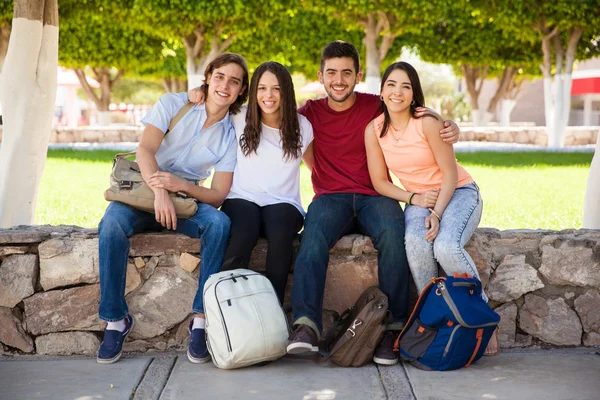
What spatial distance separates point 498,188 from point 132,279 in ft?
22.3

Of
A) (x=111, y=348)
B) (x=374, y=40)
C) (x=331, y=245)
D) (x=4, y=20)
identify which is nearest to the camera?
(x=111, y=348)

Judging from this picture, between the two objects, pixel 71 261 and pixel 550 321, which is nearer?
pixel 71 261

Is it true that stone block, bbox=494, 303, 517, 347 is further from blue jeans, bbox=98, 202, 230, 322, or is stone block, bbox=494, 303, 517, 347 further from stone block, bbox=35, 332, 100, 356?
stone block, bbox=35, 332, 100, 356

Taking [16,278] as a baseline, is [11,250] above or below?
above

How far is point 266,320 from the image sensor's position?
12.5ft

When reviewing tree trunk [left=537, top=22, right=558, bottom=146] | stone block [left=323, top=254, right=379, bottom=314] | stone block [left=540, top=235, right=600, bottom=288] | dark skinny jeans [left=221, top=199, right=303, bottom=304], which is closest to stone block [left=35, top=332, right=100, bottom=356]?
dark skinny jeans [left=221, top=199, right=303, bottom=304]

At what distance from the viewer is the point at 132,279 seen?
4.25 m

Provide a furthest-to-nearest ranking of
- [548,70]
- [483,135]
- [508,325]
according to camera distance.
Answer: [483,135]
[548,70]
[508,325]

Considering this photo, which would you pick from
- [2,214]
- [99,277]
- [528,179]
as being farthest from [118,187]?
[528,179]

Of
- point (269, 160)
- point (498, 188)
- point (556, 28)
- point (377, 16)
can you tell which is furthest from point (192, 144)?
point (556, 28)

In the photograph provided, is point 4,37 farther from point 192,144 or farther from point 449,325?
point 449,325

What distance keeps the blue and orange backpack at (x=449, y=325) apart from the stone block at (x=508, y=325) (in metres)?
0.49

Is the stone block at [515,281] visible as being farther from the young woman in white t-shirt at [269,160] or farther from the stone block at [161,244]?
the stone block at [161,244]

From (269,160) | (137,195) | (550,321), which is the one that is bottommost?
(550,321)
